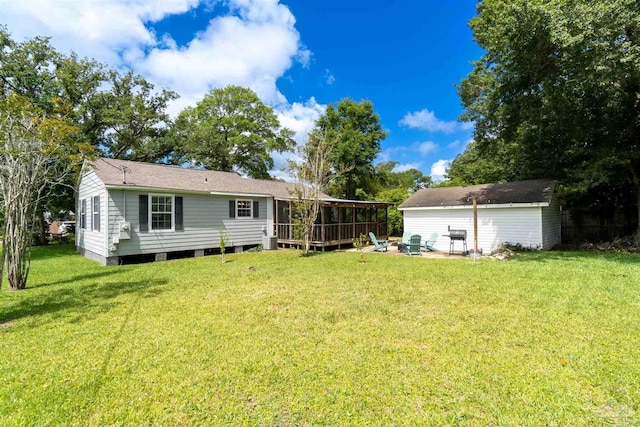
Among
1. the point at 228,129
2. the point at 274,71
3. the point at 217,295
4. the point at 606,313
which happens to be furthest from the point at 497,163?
the point at 228,129

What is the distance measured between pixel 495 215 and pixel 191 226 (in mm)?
13488

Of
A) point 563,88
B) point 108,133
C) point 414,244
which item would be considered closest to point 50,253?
point 108,133

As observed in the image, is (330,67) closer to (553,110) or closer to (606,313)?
(553,110)

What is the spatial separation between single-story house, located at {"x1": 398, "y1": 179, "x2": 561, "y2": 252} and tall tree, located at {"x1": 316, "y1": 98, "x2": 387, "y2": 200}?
11.0 meters

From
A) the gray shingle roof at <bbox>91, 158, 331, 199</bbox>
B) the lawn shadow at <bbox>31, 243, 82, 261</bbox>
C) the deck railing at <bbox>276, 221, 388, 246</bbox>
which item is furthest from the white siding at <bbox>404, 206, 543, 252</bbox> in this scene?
the lawn shadow at <bbox>31, 243, 82, 261</bbox>

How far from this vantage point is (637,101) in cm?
1202

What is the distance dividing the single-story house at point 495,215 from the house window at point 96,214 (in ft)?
45.9

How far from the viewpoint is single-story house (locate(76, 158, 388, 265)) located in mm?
10305

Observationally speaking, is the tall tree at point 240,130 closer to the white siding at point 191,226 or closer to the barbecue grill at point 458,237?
the white siding at point 191,226

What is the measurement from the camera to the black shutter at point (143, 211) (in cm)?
1075

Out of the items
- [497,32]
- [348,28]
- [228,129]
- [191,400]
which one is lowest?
[191,400]

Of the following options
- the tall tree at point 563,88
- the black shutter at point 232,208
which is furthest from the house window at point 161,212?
the tall tree at point 563,88

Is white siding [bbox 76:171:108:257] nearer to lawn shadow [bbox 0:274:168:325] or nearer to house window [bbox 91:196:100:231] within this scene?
house window [bbox 91:196:100:231]

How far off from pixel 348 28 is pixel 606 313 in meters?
17.3
